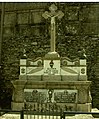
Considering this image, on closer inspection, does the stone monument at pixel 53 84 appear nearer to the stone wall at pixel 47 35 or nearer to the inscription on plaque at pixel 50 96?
the inscription on plaque at pixel 50 96

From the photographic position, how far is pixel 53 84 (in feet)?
26.1

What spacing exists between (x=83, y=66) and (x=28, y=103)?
7.51ft

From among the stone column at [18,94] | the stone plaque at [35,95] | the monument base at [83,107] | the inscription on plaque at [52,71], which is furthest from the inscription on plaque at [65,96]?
the stone column at [18,94]

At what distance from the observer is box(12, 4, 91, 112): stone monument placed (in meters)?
7.83

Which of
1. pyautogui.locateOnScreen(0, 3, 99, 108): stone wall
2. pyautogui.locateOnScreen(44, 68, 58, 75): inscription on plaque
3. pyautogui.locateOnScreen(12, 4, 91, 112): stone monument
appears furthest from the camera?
pyautogui.locateOnScreen(0, 3, 99, 108): stone wall

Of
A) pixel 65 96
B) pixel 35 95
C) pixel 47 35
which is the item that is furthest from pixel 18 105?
pixel 47 35

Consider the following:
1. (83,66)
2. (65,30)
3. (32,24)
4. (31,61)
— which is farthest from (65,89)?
(32,24)

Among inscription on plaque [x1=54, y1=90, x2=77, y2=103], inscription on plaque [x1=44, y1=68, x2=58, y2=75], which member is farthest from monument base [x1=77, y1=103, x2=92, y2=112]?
inscription on plaque [x1=44, y1=68, x2=58, y2=75]

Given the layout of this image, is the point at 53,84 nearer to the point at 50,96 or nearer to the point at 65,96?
the point at 50,96

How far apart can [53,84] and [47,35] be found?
4562 mm

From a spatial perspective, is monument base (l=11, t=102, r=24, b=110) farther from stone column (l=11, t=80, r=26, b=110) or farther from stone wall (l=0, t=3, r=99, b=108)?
stone wall (l=0, t=3, r=99, b=108)

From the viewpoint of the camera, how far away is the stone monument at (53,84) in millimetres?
7832

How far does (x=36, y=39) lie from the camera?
12.1m

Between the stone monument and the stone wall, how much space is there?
3.19 metres
